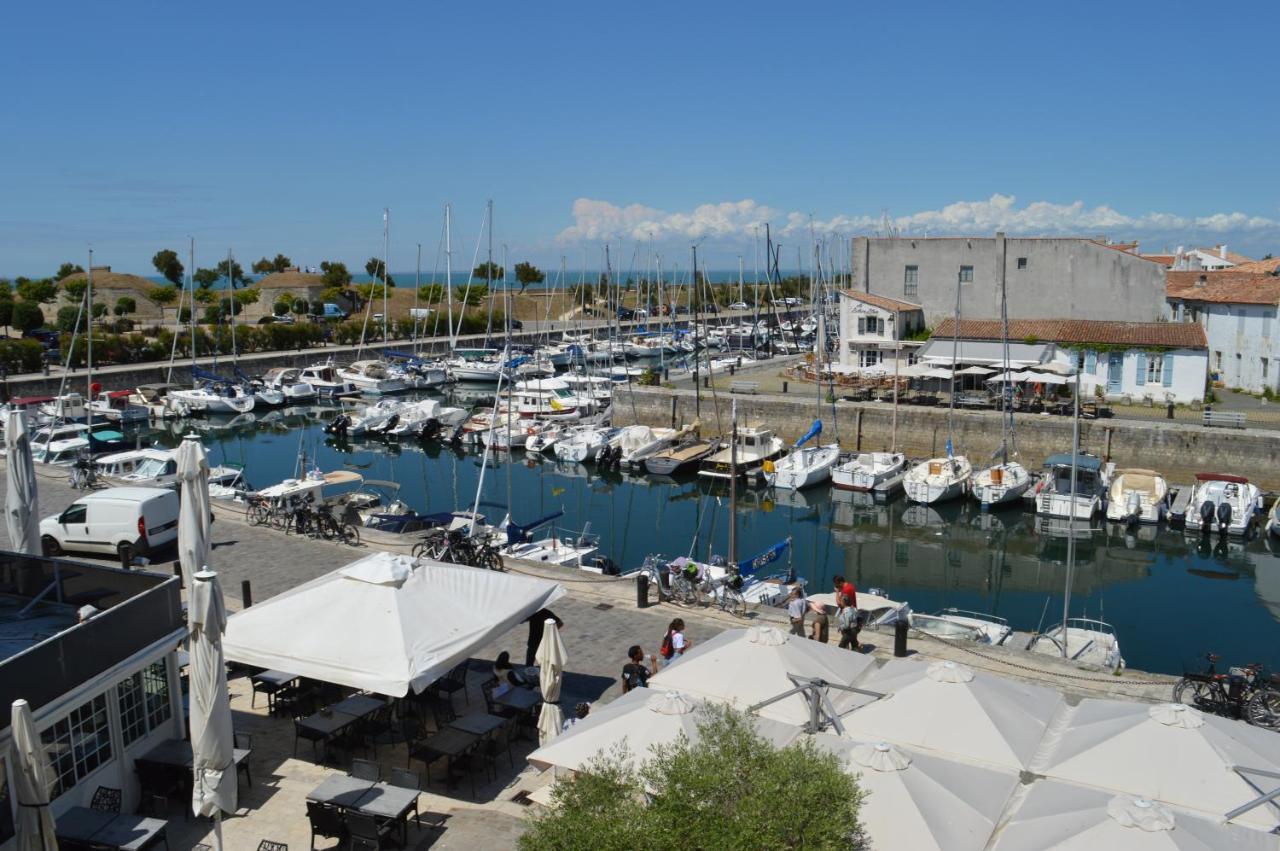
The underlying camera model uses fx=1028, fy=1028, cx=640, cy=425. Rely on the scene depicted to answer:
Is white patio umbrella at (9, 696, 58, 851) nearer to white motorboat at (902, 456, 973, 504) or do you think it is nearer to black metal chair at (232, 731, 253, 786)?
black metal chair at (232, 731, 253, 786)

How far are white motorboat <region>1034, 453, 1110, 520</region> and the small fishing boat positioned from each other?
1263 cm

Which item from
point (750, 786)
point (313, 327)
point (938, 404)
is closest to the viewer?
point (750, 786)

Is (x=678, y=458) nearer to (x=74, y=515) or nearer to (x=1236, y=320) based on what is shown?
(x=74, y=515)

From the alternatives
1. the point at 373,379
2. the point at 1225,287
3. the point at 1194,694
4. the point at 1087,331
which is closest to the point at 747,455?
the point at 1087,331

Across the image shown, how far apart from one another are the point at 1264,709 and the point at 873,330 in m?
40.7

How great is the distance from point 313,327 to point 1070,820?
72.9 meters

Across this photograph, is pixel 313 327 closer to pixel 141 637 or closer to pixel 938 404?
pixel 938 404

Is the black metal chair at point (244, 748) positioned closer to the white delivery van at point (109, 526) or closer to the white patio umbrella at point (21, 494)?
the white patio umbrella at point (21, 494)

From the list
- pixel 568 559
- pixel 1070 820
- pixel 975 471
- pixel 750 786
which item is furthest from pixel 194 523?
pixel 975 471

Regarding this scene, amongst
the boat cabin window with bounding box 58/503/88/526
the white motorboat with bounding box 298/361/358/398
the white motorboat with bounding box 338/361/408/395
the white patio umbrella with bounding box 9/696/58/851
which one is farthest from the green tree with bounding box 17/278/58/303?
the white patio umbrella with bounding box 9/696/58/851

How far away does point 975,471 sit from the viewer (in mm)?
36250

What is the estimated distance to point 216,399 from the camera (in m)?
53.3

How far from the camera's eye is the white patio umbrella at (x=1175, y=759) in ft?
26.6

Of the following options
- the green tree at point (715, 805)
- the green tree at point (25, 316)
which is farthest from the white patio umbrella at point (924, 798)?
the green tree at point (25, 316)
